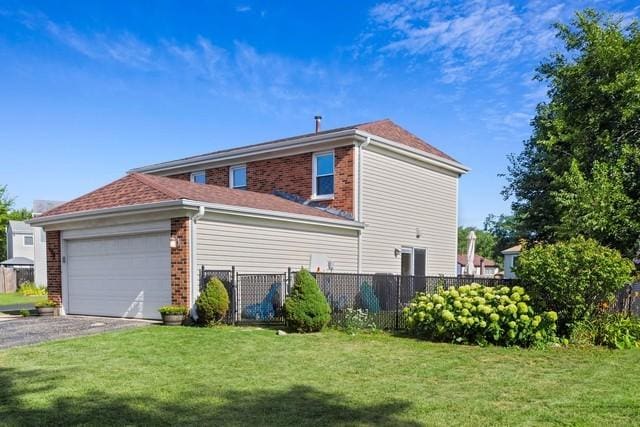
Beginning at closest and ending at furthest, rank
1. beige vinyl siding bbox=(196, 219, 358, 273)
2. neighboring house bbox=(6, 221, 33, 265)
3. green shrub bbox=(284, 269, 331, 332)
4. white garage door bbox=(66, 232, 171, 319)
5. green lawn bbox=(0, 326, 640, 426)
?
green lawn bbox=(0, 326, 640, 426), green shrub bbox=(284, 269, 331, 332), beige vinyl siding bbox=(196, 219, 358, 273), white garage door bbox=(66, 232, 171, 319), neighboring house bbox=(6, 221, 33, 265)

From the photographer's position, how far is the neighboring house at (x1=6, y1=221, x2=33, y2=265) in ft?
153

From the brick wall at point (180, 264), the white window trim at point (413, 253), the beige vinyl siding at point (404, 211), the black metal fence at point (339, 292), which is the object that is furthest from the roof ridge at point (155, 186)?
the white window trim at point (413, 253)

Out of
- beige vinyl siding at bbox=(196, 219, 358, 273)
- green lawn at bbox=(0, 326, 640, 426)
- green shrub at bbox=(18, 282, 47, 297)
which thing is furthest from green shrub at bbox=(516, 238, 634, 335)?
green shrub at bbox=(18, 282, 47, 297)

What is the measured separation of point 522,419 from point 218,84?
15.4m

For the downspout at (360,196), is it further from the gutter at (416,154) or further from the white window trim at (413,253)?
the white window trim at (413,253)

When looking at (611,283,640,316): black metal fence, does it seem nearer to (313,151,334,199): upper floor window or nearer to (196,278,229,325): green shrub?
(196,278,229,325): green shrub

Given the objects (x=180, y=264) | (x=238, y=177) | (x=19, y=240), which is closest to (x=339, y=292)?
(x=180, y=264)

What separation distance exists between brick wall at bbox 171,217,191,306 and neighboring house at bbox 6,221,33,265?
42.3 metres

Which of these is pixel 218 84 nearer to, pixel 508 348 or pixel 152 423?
pixel 508 348

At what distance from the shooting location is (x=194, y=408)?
510 centimetres

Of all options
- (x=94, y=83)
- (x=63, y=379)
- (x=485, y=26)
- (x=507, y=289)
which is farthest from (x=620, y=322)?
(x=94, y=83)

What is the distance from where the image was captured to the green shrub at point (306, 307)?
33.2ft

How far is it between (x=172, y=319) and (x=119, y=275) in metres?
2.80

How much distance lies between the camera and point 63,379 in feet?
20.8
